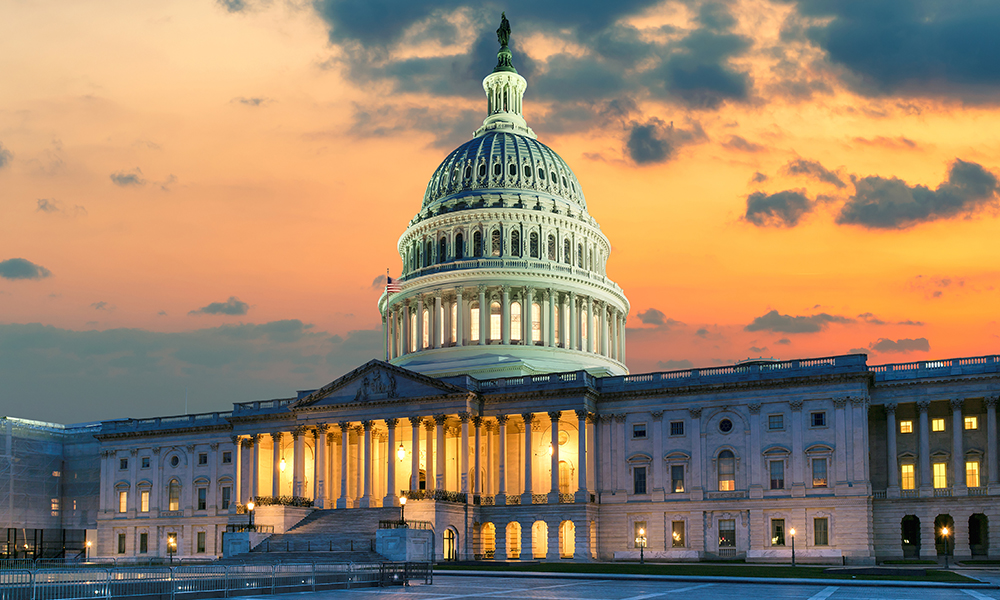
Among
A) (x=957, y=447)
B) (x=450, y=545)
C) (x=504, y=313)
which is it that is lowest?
(x=450, y=545)

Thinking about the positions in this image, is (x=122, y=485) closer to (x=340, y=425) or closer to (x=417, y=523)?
(x=340, y=425)

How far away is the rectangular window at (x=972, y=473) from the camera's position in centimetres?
7662

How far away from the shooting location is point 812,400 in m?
78.9

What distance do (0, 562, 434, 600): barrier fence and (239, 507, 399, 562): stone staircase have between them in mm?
23768

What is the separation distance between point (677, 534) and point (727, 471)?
20.1 feet

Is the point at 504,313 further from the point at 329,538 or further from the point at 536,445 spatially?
the point at 329,538

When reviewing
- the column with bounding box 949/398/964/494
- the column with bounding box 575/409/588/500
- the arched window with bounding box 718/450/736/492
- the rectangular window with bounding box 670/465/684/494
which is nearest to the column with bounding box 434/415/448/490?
the column with bounding box 575/409/588/500

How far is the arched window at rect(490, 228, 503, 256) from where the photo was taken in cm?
11119

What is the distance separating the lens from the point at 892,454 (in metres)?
78.2

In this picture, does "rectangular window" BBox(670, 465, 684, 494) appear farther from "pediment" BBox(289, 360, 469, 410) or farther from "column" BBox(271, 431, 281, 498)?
"column" BBox(271, 431, 281, 498)

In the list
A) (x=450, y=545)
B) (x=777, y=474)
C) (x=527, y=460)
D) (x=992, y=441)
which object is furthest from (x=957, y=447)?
(x=450, y=545)

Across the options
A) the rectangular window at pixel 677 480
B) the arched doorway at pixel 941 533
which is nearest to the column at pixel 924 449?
the arched doorway at pixel 941 533

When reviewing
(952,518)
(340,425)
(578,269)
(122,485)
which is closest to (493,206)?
(578,269)

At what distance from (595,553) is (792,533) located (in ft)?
55.3
